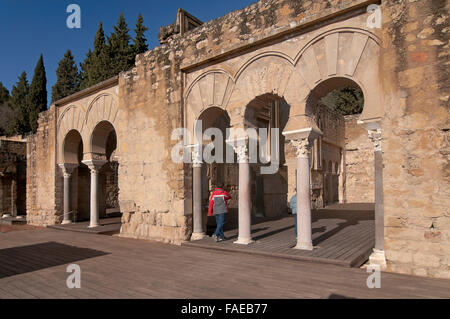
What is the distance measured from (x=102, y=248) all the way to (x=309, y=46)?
5.84 m

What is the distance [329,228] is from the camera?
26.5ft

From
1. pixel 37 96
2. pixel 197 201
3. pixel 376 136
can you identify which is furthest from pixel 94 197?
pixel 37 96

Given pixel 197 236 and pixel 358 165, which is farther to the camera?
pixel 358 165

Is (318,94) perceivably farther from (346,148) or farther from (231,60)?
(346,148)

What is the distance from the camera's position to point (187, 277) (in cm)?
422

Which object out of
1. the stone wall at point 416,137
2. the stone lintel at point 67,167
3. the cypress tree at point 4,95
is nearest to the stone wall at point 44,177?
the stone lintel at point 67,167

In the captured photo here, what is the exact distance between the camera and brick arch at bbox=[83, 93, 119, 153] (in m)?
9.21

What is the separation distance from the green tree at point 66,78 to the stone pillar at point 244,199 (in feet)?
127

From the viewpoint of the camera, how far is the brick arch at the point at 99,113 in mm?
9211

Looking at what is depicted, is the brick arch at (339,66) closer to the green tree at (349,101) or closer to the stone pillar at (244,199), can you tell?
the stone pillar at (244,199)

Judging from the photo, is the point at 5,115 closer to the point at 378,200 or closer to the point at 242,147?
the point at 242,147

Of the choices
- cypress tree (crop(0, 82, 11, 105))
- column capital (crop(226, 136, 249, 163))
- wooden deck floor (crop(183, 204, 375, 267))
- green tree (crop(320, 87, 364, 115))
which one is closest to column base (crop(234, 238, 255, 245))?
wooden deck floor (crop(183, 204, 375, 267))

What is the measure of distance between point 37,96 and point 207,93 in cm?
3511

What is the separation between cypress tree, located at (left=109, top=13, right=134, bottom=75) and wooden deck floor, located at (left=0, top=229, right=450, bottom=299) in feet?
75.6
